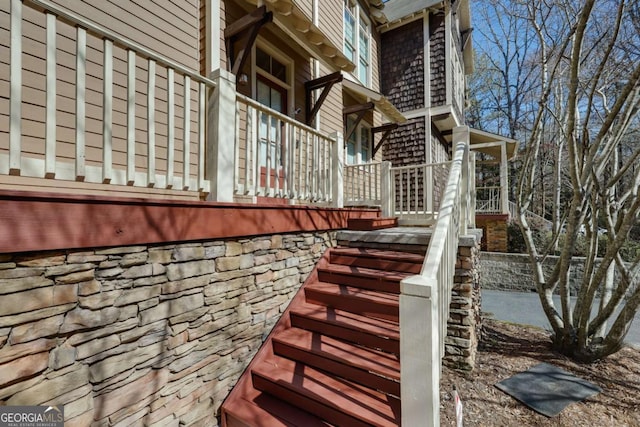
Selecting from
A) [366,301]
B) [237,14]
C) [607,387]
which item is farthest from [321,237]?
[607,387]

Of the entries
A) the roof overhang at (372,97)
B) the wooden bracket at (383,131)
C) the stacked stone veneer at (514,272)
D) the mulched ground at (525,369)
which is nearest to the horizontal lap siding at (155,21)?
the roof overhang at (372,97)

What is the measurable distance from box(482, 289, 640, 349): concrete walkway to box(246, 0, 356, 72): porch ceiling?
6.30m

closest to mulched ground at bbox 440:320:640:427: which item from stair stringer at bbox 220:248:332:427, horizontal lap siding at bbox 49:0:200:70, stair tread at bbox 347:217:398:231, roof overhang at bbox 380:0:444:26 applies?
stair stringer at bbox 220:248:332:427

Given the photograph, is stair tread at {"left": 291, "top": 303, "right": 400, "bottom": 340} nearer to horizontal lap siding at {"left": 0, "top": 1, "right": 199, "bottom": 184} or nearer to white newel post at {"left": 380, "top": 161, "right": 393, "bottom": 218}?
horizontal lap siding at {"left": 0, "top": 1, "right": 199, "bottom": 184}

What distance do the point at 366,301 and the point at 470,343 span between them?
1.67m

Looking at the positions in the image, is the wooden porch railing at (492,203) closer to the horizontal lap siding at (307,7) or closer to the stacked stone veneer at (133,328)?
the horizontal lap siding at (307,7)

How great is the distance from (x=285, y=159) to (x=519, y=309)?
297 inches

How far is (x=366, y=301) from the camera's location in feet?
9.61

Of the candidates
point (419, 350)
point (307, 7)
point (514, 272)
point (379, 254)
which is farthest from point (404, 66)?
point (419, 350)

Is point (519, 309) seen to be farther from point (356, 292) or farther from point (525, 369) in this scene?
point (356, 292)

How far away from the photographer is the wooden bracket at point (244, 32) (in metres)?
3.64

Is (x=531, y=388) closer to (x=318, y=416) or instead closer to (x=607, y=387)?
(x=607, y=387)

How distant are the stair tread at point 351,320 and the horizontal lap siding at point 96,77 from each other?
81.4 inches

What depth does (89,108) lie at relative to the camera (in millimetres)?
2846
